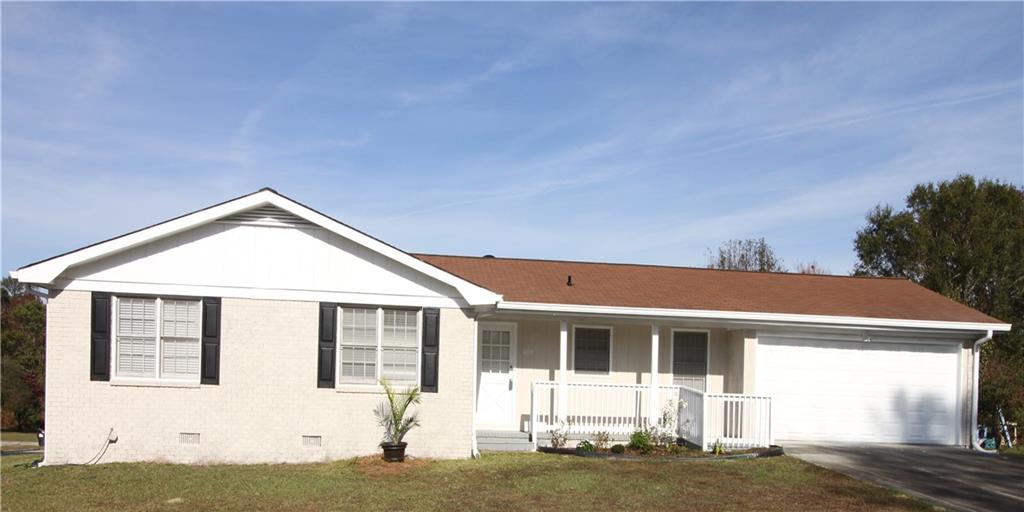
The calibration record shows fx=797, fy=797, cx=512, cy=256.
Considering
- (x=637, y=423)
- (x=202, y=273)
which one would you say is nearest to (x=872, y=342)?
(x=637, y=423)

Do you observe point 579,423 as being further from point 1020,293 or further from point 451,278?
point 1020,293

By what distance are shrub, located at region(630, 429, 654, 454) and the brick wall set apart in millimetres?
2900

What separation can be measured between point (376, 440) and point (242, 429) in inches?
81.2

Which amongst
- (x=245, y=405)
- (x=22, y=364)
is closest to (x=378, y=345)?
(x=245, y=405)

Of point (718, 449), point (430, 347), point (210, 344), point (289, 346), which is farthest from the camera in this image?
point (718, 449)

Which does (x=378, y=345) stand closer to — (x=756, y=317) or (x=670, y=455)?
(x=670, y=455)

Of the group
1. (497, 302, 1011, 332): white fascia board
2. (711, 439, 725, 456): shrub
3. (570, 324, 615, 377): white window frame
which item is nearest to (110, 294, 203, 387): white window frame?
(497, 302, 1011, 332): white fascia board

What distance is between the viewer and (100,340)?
12055 mm

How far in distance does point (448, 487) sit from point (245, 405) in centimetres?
384

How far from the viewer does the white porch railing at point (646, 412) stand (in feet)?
46.0

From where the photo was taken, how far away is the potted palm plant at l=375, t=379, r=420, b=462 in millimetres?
12367

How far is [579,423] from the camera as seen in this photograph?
14.8m

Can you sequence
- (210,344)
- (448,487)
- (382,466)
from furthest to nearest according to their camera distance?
(210,344) → (382,466) → (448,487)

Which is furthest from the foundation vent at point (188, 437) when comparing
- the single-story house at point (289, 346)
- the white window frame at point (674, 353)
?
the white window frame at point (674, 353)
